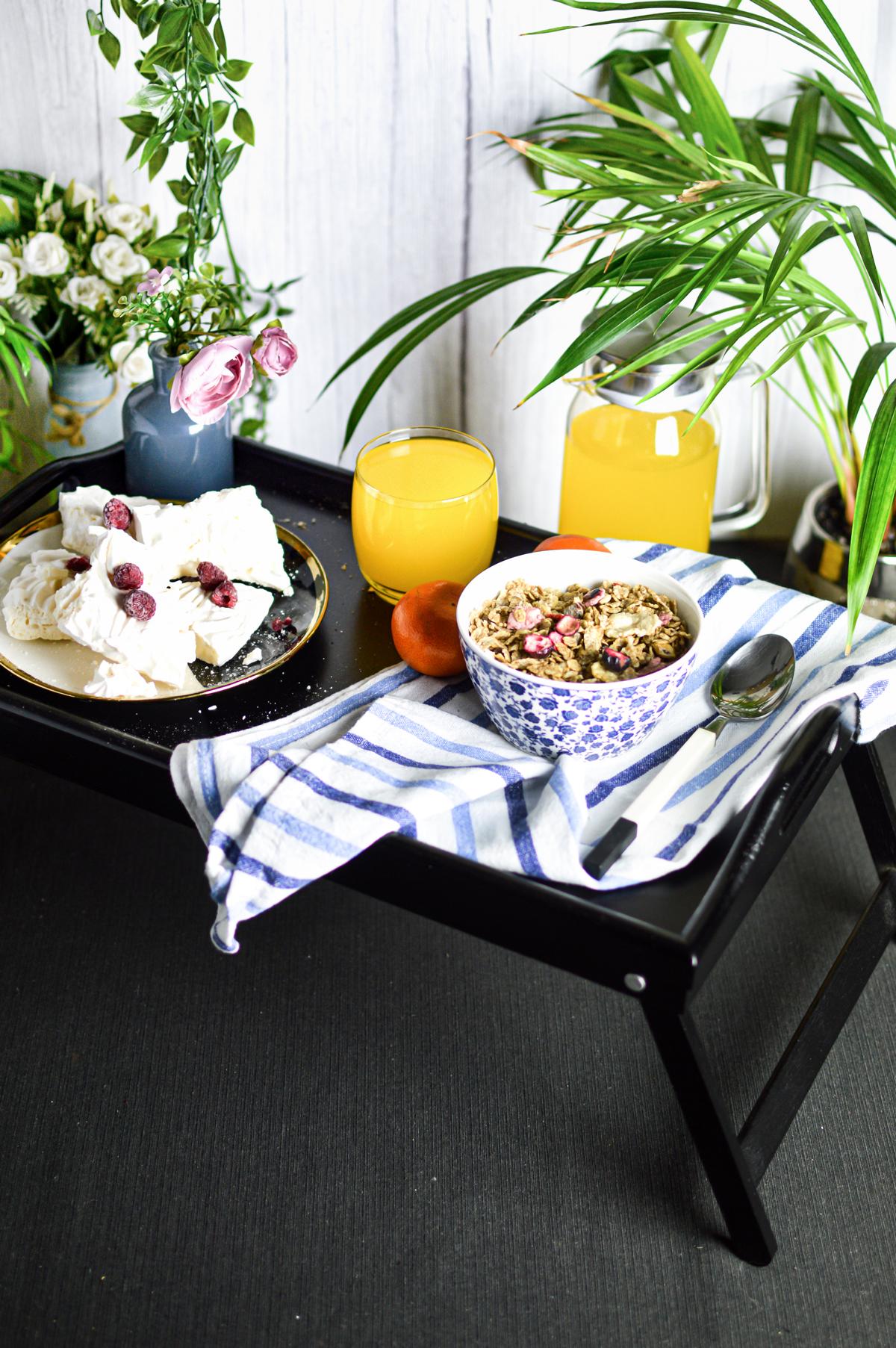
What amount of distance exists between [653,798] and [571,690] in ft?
0.33

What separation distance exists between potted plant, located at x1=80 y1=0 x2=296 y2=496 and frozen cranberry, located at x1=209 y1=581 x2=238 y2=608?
0.56 ft

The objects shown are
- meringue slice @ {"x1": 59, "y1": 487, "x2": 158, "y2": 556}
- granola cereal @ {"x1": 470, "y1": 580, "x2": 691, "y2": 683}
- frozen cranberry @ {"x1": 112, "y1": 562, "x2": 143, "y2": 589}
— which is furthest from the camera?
meringue slice @ {"x1": 59, "y1": 487, "x2": 158, "y2": 556}

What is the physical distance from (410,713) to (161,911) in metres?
0.46

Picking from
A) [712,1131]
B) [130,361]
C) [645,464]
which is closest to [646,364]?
[645,464]

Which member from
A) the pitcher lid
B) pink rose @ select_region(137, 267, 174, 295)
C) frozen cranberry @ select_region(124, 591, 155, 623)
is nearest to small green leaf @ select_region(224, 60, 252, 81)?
pink rose @ select_region(137, 267, 174, 295)

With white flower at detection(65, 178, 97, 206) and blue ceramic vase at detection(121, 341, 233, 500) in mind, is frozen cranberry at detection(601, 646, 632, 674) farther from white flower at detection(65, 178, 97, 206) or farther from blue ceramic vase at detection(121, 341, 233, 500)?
white flower at detection(65, 178, 97, 206)

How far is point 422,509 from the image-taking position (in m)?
1.08

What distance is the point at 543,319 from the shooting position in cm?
155

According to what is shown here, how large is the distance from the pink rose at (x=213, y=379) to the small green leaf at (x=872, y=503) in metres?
0.56

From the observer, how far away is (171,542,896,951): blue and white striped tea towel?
0.85 metres

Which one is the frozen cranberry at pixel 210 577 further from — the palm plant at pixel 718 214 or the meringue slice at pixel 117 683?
the palm plant at pixel 718 214

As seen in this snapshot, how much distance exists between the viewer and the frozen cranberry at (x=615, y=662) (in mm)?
910

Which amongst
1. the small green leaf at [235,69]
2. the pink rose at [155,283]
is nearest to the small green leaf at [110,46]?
the small green leaf at [235,69]

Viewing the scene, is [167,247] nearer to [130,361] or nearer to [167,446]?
[130,361]
